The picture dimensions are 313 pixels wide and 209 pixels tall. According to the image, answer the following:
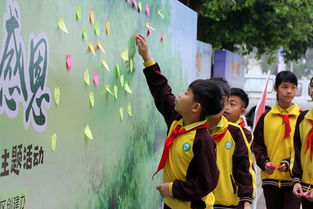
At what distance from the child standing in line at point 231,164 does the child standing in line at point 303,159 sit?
1.44ft

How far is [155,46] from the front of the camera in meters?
4.97

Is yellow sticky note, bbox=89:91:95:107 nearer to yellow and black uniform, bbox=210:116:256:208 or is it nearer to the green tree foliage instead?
yellow and black uniform, bbox=210:116:256:208

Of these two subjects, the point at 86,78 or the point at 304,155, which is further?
the point at 304,155

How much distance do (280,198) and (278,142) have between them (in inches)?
20.7

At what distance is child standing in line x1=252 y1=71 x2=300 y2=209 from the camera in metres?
5.66

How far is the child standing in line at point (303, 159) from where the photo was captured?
470cm

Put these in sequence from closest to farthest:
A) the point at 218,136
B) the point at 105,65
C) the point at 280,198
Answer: the point at 105,65, the point at 218,136, the point at 280,198

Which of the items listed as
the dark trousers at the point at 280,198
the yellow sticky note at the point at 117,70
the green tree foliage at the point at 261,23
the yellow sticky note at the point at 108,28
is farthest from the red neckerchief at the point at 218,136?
the green tree foliage at the point at 261,23

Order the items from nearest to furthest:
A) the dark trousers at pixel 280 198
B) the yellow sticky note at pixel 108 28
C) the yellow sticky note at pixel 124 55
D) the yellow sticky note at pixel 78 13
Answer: the yellow sticky note at pixel 78 13, the yellow sticky note at pixel 108 28, the yellow sticky note at pixel 124 55, the dark trousers at pixel 280 198

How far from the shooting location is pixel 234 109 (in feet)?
16.8

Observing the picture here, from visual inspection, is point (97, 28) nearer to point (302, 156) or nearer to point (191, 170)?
point (191, 170)

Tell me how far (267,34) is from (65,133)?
12.0 m

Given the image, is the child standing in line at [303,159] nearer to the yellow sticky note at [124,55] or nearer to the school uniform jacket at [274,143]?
the school uniform jacket at [274,143]

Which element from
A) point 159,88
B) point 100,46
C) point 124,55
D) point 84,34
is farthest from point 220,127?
point 84,34
